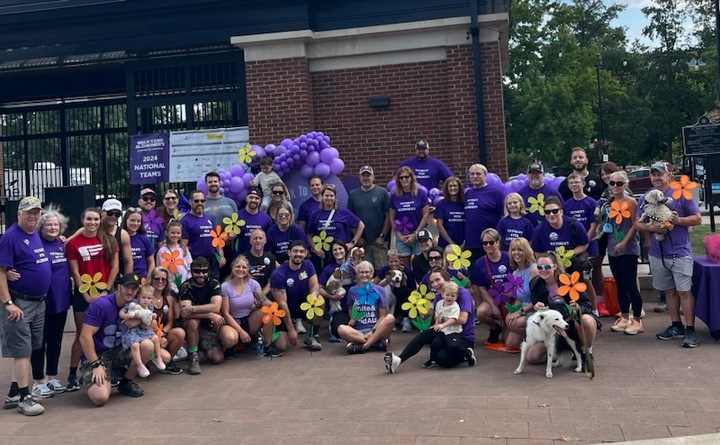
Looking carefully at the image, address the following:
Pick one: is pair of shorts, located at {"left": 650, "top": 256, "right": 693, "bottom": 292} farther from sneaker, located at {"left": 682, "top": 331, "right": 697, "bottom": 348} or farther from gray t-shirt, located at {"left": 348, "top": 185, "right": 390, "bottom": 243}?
gray t-shirt, located at {"left": 348, "top": 185, "right": 390, "bottom": 243}

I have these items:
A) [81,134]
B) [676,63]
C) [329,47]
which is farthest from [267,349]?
[676,63]

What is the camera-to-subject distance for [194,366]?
716 cm

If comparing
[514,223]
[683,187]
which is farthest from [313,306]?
[683,187]

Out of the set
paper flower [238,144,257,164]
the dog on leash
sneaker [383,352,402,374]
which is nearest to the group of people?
sneaker [383,352,402,374]

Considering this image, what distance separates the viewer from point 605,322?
8.59m

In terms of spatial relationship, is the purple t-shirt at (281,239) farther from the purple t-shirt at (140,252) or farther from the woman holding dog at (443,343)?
the woman holding dog at (443,343)

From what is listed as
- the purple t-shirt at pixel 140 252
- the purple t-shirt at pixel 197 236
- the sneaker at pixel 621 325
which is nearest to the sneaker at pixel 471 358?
the sneaker at pixel 621 325

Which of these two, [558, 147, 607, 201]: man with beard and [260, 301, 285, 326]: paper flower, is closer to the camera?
[260, 301, 285, 326]: paper flower

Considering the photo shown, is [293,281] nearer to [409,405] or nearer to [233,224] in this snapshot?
[233,224]

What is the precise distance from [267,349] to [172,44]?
7151 millimetres

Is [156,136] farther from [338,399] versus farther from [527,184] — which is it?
→ [338,399]

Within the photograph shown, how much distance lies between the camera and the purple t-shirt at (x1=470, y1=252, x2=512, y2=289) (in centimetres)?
763

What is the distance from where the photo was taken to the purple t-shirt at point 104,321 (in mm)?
6359

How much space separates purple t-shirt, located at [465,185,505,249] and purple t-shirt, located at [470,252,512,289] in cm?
56
